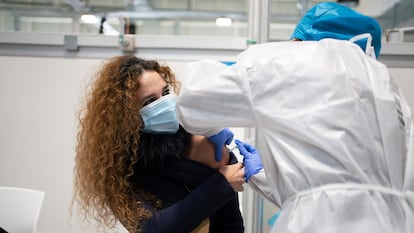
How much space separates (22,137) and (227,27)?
1.35 metres

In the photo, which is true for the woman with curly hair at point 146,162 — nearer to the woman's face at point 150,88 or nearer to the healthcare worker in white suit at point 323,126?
the woman's face at point 150,88

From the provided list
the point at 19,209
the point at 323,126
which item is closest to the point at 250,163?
the point at 323,126

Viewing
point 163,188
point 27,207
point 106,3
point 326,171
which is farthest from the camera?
point 106,3

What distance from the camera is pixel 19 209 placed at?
183cm

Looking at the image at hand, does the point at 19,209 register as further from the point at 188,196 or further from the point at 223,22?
the point at 223,22

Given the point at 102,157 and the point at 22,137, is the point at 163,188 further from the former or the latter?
the point at 22,137

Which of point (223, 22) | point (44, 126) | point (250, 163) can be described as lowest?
point (44, 126)

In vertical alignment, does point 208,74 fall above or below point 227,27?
below

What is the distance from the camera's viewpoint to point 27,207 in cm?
183

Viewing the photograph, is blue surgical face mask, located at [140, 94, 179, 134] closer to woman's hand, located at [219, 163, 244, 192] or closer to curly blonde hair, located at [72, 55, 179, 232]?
curly blonde hair, located at [72, 55, 179, 232]

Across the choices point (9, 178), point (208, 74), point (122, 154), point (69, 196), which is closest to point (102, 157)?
point (122, 154)

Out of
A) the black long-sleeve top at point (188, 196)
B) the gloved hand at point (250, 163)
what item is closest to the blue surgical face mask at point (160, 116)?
the black long-sleeve top at point (188, 196)

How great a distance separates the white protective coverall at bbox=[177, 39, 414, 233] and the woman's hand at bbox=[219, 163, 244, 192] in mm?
253

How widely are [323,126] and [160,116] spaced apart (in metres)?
0.53
